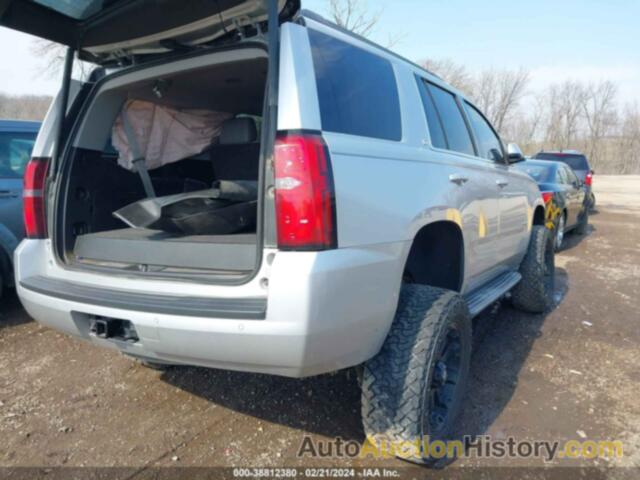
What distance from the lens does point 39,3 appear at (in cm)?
218

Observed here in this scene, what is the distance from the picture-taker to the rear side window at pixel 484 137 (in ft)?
12.2

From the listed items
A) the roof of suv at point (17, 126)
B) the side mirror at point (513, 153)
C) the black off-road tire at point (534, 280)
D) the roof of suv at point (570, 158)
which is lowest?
the black off-road tire at point (534, 280)

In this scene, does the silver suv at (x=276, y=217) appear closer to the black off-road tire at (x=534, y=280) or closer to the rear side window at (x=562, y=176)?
the black off-road tire at (x=534, y=280)

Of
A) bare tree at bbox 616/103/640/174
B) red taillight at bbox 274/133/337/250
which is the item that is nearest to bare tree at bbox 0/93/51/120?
red taillight at bbox 274/133/337/250

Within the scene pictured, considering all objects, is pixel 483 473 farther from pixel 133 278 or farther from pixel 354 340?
pixel 133 278

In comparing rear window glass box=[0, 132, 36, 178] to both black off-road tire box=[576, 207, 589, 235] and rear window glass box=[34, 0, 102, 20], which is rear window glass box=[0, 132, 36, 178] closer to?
rear window glass box=[34, 0, 102, 20]

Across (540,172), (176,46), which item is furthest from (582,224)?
(176,46)

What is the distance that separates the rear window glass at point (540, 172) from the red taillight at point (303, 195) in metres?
6.93

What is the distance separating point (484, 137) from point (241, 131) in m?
2.20

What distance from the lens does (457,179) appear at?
9.04 feet

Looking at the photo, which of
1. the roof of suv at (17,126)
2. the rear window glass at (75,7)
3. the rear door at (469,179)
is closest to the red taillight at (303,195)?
the rear door at (469,179)

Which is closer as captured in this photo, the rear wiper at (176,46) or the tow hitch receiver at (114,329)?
the tow hitch receiver at (114,329)

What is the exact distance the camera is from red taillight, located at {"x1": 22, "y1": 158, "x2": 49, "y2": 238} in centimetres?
259

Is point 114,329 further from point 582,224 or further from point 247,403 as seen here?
point 582,224
